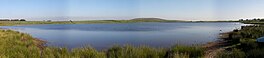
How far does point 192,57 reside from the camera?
10.9 metres

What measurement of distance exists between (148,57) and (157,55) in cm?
35

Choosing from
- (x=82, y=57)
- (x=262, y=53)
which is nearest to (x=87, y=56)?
(x=82, y=57)

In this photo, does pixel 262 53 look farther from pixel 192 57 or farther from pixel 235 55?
pixel 192 57

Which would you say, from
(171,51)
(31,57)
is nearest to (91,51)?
(31,57)

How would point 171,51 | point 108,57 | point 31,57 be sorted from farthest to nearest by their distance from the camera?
point 171,51 → point 108,57 → point 31,57

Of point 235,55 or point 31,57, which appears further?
point 235,55

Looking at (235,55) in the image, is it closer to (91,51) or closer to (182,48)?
(182,48)

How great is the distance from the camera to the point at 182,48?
39.2 feet

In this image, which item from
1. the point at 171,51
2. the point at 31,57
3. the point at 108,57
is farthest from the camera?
the point at 171,51

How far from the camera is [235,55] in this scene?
1055 centimetres

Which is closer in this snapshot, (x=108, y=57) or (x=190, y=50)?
(x=108, y=57)

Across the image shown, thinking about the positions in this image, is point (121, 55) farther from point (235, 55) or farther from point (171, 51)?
point (235, 55)

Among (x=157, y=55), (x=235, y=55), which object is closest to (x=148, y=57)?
(x=157, y=55)

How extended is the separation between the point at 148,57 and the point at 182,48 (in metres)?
2.08
